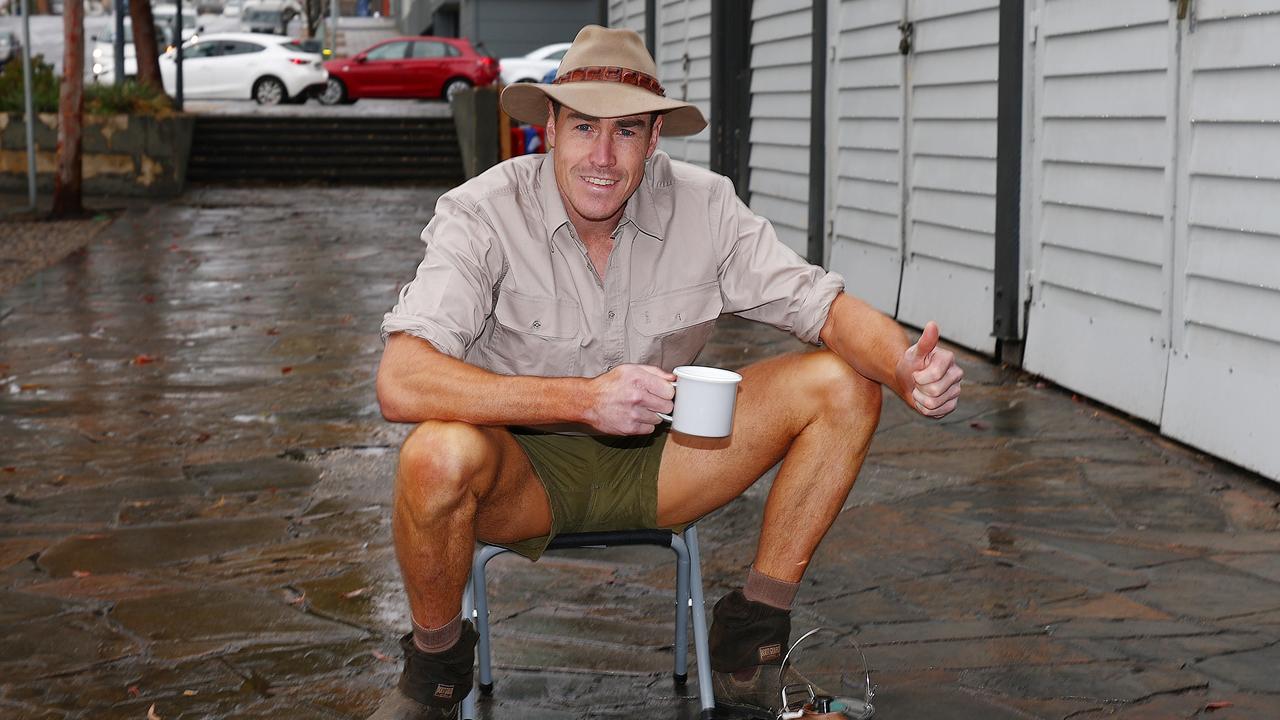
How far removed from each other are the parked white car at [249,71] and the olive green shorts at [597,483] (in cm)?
2915

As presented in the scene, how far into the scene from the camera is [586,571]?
14.9ft

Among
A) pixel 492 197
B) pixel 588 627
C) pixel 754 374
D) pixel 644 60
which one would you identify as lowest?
pixel 588 627

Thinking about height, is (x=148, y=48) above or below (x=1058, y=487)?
above

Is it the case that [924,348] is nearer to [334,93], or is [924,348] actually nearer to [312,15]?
[334,93]

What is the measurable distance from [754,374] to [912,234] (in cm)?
576

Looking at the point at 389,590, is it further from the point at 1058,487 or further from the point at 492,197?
the point at 1058,487

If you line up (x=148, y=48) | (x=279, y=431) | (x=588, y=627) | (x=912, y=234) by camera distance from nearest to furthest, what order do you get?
(x=588, y=627) → (x=279, y=431) → (x=912, y=234) → (x=148, y=48)

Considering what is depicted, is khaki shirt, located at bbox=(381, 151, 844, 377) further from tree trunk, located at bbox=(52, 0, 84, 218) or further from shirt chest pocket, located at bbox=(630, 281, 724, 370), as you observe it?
tree trunk, located at bbox=(52, 0, 84, 218)

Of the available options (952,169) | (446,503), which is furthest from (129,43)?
(446,503)

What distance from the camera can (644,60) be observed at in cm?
336

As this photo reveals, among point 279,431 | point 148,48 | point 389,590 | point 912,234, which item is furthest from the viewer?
point 148,48

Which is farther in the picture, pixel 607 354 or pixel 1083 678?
pixel 1083 678

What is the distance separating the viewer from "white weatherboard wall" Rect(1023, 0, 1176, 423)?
6.25 meters

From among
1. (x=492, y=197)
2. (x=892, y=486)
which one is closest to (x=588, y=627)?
(x=492, y=197)
